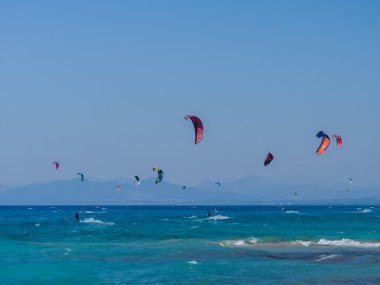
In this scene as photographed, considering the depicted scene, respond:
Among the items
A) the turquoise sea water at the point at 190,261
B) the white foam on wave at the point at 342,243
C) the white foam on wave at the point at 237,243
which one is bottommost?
the turquoise sea water at the point at 190,261

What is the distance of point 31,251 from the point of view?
42000 millimetres

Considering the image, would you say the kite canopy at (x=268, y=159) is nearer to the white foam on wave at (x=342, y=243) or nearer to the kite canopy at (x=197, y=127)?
the kite canopy at (x=197, y=127)

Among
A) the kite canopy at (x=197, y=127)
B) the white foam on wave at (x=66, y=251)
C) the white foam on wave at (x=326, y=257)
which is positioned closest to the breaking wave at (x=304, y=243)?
the white foam on wave at (x=326, y=257)

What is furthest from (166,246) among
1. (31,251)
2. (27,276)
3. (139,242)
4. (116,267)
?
(27,276)

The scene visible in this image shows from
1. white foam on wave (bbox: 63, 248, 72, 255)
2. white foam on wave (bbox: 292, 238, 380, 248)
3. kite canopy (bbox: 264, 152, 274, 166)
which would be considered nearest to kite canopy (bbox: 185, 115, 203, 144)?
kite canopy (bbox: 264, 152, 274, 166)

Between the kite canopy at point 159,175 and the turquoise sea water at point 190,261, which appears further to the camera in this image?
the kite canopy at point 159,175

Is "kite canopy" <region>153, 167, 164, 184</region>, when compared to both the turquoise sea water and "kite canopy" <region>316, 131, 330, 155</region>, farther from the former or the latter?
"kite canopy" <region>316, 131, 330, 155</region>

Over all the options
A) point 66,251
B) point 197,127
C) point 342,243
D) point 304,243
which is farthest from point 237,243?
point 197,127

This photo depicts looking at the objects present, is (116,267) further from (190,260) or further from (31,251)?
(31,251)

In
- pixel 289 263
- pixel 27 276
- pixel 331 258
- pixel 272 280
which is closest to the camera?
pixel 272 280

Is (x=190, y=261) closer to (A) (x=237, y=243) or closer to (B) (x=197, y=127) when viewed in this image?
(B) (x=197, y=127)

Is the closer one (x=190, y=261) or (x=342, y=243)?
(x=190, y=261)

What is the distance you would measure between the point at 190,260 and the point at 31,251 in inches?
458

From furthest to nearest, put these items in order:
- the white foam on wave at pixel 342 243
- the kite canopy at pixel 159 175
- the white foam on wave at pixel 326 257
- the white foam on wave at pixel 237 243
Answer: the white foam on wave at pixel 237 243
the white foam on wave at pixel 342 243
the kite canopy at pixel 159 175
the white foam on wave at pixel 326 257
